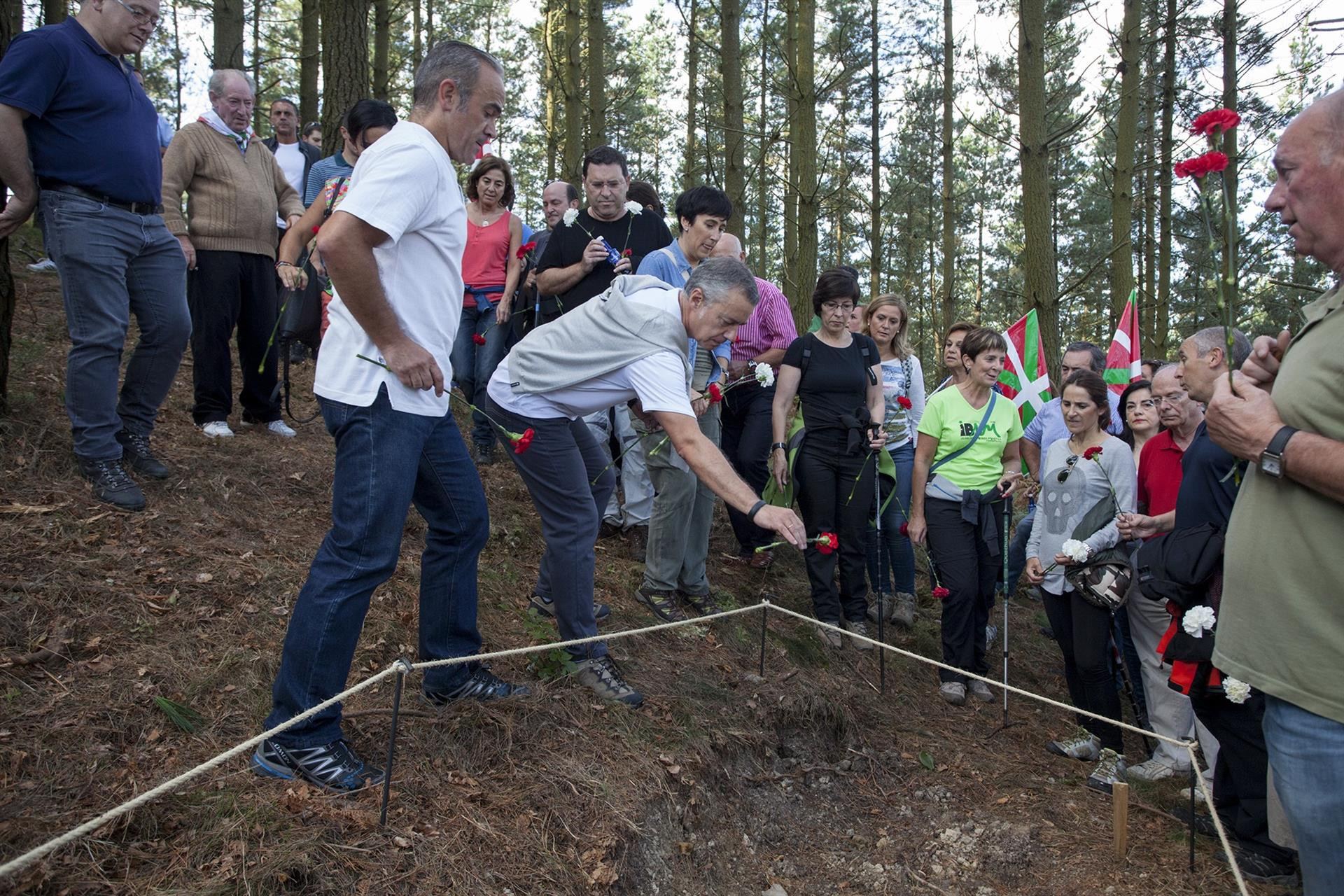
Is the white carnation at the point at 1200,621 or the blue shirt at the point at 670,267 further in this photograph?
the blue shirt at the point at 670,267

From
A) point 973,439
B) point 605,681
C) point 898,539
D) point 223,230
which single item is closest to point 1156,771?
point 973,439

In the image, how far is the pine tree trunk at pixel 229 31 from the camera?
946 centimetres

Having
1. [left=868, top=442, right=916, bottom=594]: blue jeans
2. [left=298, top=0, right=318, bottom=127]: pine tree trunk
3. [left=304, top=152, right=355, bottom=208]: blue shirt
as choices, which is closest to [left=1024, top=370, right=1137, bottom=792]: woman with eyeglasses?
[left=868, top=442, right=916, bottom=594]: blue jeans

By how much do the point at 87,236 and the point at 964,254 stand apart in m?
33.1

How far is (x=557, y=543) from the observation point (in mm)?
3727

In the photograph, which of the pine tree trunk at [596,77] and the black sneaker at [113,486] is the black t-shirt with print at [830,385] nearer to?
the black sneaker at [113,486]

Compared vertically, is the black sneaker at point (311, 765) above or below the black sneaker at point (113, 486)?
below

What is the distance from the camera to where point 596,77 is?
1045cm

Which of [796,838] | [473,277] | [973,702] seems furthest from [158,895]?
[473,277]

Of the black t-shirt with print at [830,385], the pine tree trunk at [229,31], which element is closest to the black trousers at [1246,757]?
the black t-shirt with print at [830,385]

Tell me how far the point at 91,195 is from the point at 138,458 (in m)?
1.34

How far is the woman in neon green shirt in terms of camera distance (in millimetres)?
5305

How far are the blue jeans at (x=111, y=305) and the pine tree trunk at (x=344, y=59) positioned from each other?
390 cm

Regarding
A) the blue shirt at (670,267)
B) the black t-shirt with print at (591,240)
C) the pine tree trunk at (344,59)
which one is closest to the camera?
the blue shirt at (670,267)
